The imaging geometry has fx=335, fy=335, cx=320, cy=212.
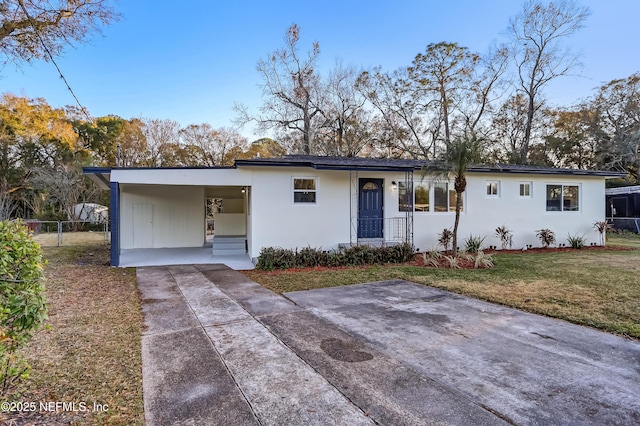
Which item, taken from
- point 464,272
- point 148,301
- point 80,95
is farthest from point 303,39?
point 148,301

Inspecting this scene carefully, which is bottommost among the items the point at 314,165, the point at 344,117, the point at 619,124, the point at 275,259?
the point at 275,259

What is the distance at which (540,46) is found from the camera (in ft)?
79.4

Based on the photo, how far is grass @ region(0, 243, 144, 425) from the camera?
2.56m

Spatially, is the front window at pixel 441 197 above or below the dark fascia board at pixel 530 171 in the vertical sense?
below

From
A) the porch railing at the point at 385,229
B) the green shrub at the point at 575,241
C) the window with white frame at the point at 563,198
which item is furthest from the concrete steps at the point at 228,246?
the green shrub at the point at 575,241

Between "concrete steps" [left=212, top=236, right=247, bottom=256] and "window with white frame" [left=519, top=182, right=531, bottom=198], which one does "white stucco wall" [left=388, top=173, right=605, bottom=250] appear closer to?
"window with white frame" [left=519, top=182, right=531, bottom=198]

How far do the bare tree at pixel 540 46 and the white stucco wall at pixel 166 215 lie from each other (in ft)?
78.1

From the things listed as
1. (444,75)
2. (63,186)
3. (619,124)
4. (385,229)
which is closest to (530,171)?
(385,229)

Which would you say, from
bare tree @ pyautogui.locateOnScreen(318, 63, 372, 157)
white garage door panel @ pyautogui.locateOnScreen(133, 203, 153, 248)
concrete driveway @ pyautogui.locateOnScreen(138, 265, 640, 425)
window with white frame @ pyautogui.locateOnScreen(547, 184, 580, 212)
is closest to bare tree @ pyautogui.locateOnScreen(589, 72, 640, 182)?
window with white frame @ pyautogui.locateOnScreen(547, 184, 580, 212)

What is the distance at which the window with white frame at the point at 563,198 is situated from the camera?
13062 mm

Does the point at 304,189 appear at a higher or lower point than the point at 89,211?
higher

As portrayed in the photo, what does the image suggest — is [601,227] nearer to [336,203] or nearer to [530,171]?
[530,171]

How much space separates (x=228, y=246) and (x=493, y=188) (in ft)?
32.4

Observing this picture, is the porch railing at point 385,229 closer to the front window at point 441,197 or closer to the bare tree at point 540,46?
the front window at point 441,197
